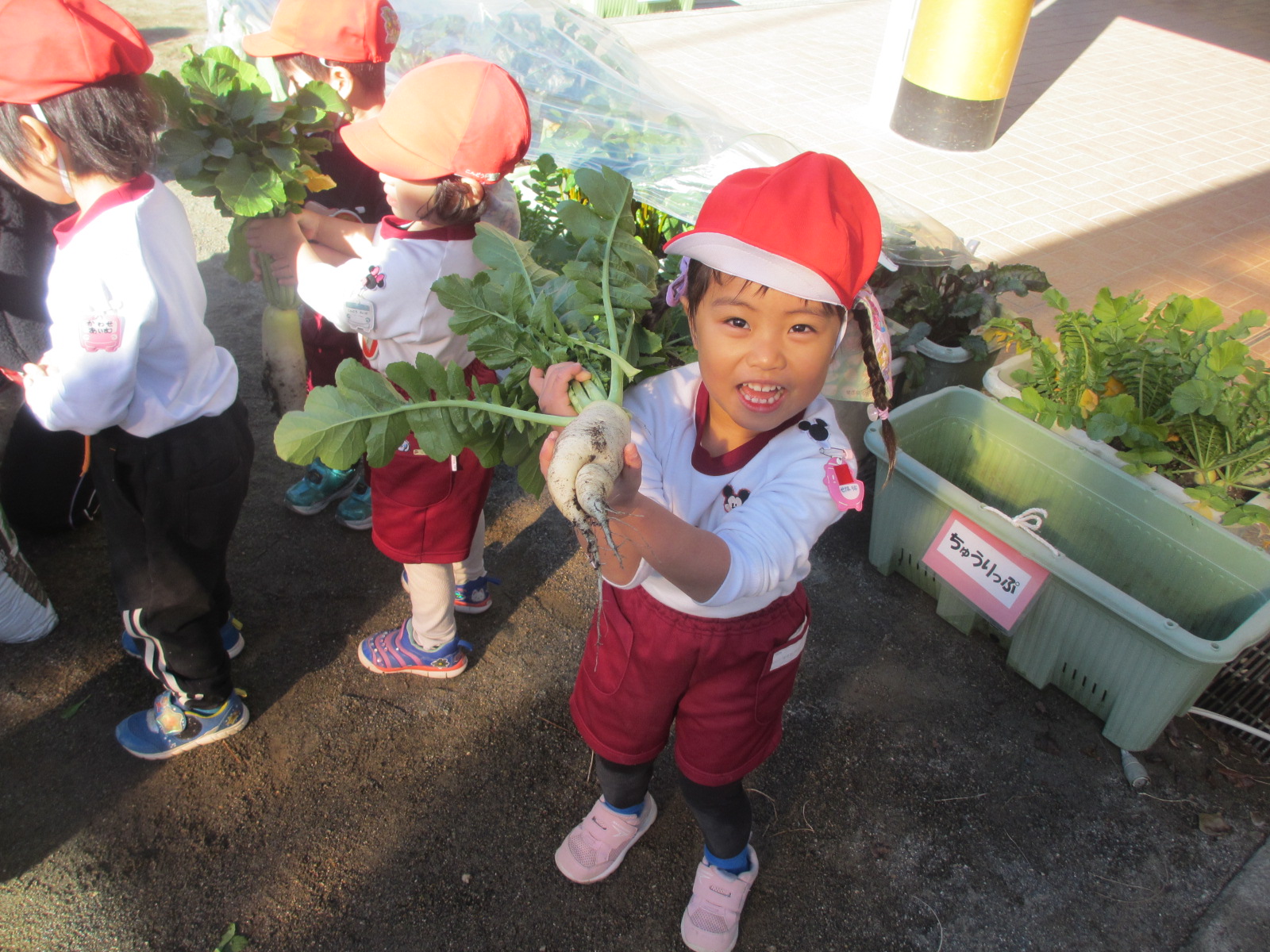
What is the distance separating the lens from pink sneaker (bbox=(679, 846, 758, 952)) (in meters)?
2.09

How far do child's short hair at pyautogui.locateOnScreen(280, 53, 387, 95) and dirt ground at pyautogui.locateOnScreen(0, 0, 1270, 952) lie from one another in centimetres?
174

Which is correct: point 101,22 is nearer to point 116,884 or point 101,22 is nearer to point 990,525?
point 116,884

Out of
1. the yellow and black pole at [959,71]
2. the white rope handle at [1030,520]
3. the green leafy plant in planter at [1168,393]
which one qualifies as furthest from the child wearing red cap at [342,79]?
the yellow and black pole at [959,71]

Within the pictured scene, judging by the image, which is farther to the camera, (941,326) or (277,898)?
(941,326)

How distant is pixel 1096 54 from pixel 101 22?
33.1 ft

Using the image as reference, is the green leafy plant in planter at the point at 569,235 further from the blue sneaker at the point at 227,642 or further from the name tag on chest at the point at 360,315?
the blue sneaker at the point at 227,642

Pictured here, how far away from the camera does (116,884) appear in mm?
2158

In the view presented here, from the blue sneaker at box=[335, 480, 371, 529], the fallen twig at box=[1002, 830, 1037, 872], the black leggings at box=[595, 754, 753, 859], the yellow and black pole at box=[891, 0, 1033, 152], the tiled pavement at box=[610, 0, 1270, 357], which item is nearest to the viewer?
the black leggings at box=[595, 754, 753, 859]

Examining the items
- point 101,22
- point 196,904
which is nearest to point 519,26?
point 101,22

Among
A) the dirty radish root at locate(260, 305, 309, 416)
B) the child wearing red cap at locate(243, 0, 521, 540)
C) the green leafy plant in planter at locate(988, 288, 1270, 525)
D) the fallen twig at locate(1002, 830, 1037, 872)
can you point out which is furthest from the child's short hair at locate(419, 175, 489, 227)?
the fallen twig at locate(1002, 830, 1037, 872)

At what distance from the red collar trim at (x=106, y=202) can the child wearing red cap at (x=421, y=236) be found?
420 mm

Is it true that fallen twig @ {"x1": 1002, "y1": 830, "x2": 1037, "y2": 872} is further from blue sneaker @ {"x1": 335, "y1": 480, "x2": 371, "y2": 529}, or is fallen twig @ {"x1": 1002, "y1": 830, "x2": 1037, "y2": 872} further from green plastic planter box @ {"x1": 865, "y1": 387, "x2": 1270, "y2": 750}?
blue sneaker @ {"x1": 335, "y1": 480, "x2": 371, "y2": 529}

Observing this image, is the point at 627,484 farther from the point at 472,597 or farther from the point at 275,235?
the point at 472,597

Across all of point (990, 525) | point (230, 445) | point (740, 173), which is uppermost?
point (740, 173)
